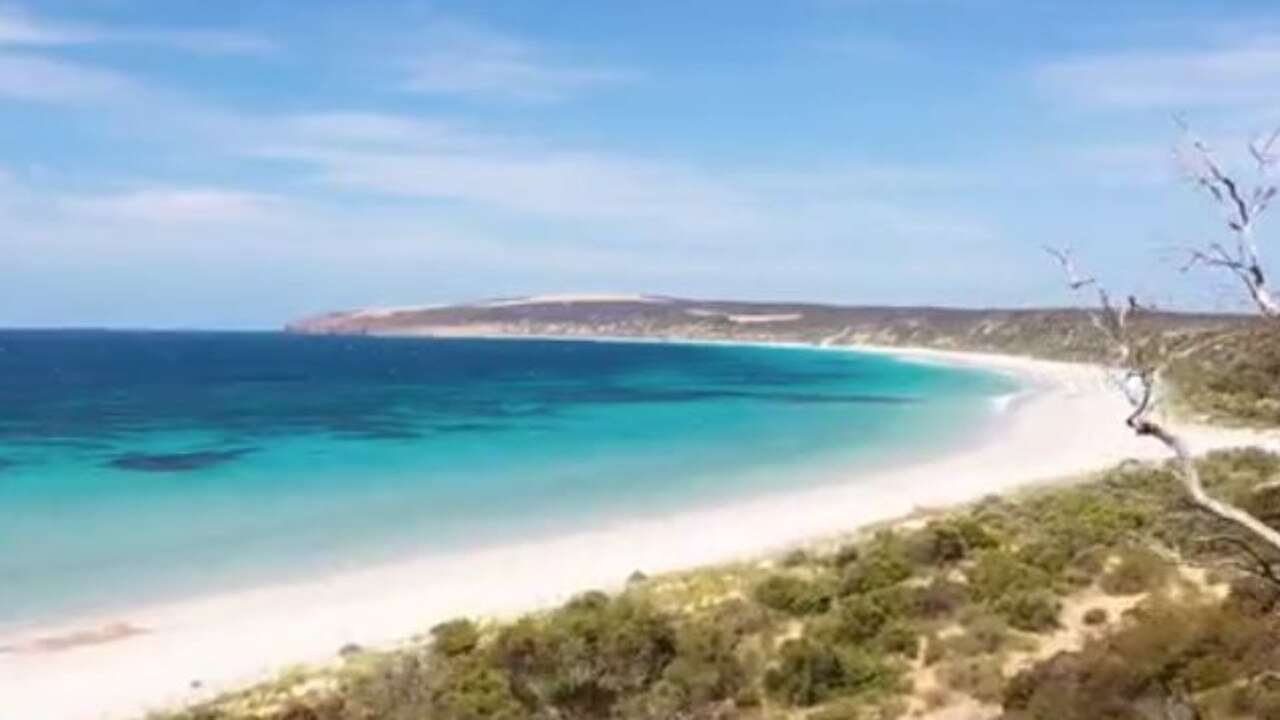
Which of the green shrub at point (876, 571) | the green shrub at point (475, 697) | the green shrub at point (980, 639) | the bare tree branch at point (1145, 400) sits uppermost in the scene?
the bare tree branch at point (1145, 400)

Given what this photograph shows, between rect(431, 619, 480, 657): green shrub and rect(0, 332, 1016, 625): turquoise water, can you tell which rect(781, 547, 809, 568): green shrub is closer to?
rect(431, 619, 480, 657): green shrub

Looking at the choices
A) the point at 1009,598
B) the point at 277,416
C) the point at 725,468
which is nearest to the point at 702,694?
the point at 1009,598

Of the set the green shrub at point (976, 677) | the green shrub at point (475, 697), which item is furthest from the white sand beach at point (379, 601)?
the green shrub at point (976, 677)

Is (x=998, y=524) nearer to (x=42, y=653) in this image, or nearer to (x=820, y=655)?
(x=820, y=655)

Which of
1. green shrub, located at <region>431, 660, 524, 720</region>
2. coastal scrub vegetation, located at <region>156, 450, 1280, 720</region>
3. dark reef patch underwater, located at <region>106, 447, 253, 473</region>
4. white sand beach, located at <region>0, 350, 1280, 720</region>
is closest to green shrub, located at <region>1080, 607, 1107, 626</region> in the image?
coastal scrub vegetation, located at <region>156, 450, 1280, 720</region>

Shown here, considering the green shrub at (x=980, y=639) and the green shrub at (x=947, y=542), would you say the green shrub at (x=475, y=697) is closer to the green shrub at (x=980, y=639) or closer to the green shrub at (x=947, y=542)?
the green shrub at (x=980, y=639)

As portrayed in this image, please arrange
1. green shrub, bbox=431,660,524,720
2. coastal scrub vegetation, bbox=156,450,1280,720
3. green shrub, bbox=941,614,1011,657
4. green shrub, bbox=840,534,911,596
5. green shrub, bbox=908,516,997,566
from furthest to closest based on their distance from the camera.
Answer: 1. green shrub, bbox=908,516,997,566
2. green shrub, bbox=840,534,911,596
3. green shrub, bbox=941,614,1011,657
4. green shrub, bbox=431,660,524,720
5. coastal scrub vegetation, bbox=156,450,1280,720
